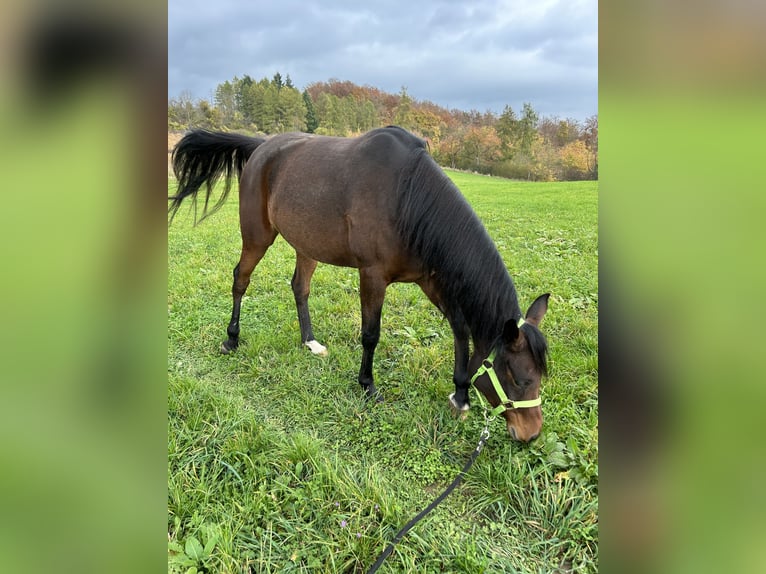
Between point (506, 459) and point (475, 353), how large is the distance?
26.8 inches

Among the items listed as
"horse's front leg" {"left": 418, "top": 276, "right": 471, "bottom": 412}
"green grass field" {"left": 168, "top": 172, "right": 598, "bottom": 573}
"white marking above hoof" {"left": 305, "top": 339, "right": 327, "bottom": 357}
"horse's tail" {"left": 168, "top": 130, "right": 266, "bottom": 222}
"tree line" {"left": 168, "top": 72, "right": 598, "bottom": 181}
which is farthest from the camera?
"tree line" {"left": 168, "top": 72, "right": 598, "bottom": 181}

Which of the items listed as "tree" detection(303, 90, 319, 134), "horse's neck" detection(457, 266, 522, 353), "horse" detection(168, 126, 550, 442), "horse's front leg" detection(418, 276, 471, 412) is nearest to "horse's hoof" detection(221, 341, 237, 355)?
"horse" detection(168, 126, 550, 442)

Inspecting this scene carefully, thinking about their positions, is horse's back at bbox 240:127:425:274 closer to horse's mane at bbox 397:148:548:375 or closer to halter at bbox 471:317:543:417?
horse's mane at bbox 397:148:548:375

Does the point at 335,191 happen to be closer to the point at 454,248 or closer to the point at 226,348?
the point at 454,248

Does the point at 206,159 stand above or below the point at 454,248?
above

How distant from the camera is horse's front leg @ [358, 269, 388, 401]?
3.31 metres

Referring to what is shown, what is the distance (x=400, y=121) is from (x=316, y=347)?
68.3ft

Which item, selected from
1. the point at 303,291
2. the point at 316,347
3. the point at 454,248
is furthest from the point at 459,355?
the point at 303,291

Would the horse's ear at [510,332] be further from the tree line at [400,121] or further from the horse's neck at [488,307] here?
the tree line at [400,121]

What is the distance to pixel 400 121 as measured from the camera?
2247 centimetres

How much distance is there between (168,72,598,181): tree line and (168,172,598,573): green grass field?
55.9 ft
